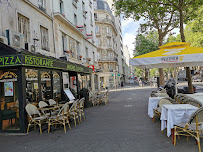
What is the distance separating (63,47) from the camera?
16.4m

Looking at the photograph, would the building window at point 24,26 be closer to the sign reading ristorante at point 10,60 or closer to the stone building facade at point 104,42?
the sign reading ristorante at point 10,60

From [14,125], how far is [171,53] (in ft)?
20.3

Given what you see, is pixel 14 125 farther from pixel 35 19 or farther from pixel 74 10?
pixel 74 10

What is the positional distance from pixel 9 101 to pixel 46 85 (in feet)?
6.05

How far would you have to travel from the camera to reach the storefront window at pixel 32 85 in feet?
21.9

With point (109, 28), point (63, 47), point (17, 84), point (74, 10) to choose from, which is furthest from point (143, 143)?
point (109, 28)

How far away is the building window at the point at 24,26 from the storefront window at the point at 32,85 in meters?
4.53

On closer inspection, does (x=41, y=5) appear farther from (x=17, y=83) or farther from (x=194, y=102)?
(x=194, y=102)

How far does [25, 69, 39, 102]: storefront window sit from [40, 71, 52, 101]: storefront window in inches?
15.3

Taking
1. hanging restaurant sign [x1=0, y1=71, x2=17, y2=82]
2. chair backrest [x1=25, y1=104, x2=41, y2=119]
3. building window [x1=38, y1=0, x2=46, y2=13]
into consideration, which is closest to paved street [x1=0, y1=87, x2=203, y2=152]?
chair backrest [x1=25, y1=104, x2=41, y2=119]

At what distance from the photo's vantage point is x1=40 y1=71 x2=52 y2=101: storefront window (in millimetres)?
7770

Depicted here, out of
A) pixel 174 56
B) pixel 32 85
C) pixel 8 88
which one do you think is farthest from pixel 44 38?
pixel 174 56

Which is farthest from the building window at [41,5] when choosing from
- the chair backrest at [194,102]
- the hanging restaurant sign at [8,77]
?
the chair backrest at [194,102]

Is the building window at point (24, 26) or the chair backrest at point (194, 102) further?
the building window at point (24, 26)
